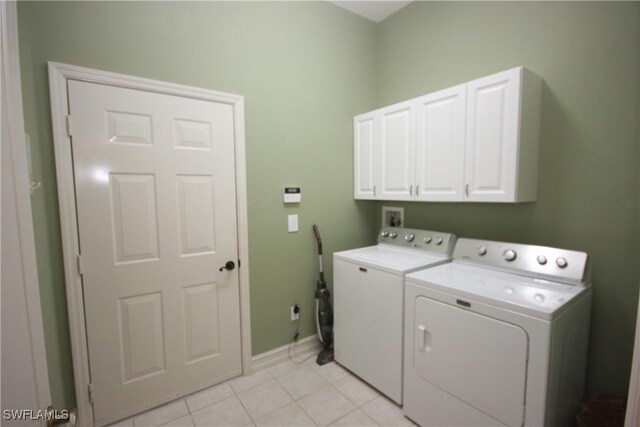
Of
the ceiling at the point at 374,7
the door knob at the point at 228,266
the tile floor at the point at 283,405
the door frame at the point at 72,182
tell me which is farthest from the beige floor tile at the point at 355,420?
the ceiling at the point at 374,7

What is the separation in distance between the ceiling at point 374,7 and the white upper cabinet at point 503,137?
130 centimetres

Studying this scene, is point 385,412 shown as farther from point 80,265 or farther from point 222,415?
point 80,265

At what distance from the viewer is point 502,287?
1.58m

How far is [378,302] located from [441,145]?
1184 millimetres

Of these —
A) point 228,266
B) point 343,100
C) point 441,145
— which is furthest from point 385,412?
point 343,100

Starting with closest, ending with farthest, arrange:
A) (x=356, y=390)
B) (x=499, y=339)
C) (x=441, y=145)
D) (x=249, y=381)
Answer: (x=499, y=339) < (x=441, y=145) < (x=356, y=390) < (x=249, y=381)

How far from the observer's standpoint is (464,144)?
6.26 feet

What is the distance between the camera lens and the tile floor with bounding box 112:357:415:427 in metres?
1.85

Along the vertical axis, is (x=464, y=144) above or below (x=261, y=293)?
above

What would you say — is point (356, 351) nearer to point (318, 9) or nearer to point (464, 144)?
point (464, 144)

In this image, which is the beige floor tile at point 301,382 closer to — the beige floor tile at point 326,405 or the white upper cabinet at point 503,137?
the beige floor tile at point 326,405

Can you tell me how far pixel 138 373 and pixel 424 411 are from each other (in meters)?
1.83

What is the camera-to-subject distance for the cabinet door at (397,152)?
223 cm

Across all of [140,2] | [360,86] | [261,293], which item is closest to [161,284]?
[261,293]
